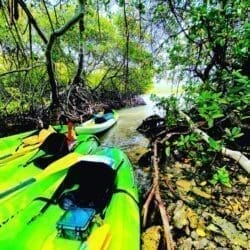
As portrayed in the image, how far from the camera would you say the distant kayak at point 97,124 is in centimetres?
1027

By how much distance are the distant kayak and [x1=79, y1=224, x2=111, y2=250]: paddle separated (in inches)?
268

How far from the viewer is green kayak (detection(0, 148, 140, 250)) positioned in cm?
293

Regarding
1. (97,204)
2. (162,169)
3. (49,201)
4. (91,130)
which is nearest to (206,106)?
Result: (97,204)

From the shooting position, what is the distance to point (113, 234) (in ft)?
10.3

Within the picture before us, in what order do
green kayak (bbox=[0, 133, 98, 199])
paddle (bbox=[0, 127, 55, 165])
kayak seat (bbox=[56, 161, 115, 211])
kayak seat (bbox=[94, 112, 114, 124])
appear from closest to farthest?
kayak seat (bbox=[56, 161, 115, 211]) → green kayak (bbox=[0, 133, 98, 199]) → paddle (bbox=[0, 127, 55, 165]) → kayak seat (bbox=[94, 112, 114, 124])

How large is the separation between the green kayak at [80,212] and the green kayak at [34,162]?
435 millimetres

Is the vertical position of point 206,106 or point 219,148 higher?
point 206,106

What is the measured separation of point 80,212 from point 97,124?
840 centimetres

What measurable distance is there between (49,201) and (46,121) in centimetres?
776

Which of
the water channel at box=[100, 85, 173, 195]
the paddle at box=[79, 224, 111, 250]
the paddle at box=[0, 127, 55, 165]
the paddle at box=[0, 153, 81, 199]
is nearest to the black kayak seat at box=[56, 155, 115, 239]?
the paddle at box=[79, 224, 111, 250]

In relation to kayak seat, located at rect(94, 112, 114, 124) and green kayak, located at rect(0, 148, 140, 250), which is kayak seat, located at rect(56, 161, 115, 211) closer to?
green kayak, located at rect(0, 148, 140, 250)

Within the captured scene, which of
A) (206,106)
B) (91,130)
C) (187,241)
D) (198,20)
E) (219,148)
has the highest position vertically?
(198,20)

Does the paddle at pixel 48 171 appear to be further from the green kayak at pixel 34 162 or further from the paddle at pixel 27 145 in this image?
the paddle at pixel 27 145

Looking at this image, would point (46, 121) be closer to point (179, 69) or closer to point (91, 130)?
point (91, 130)
